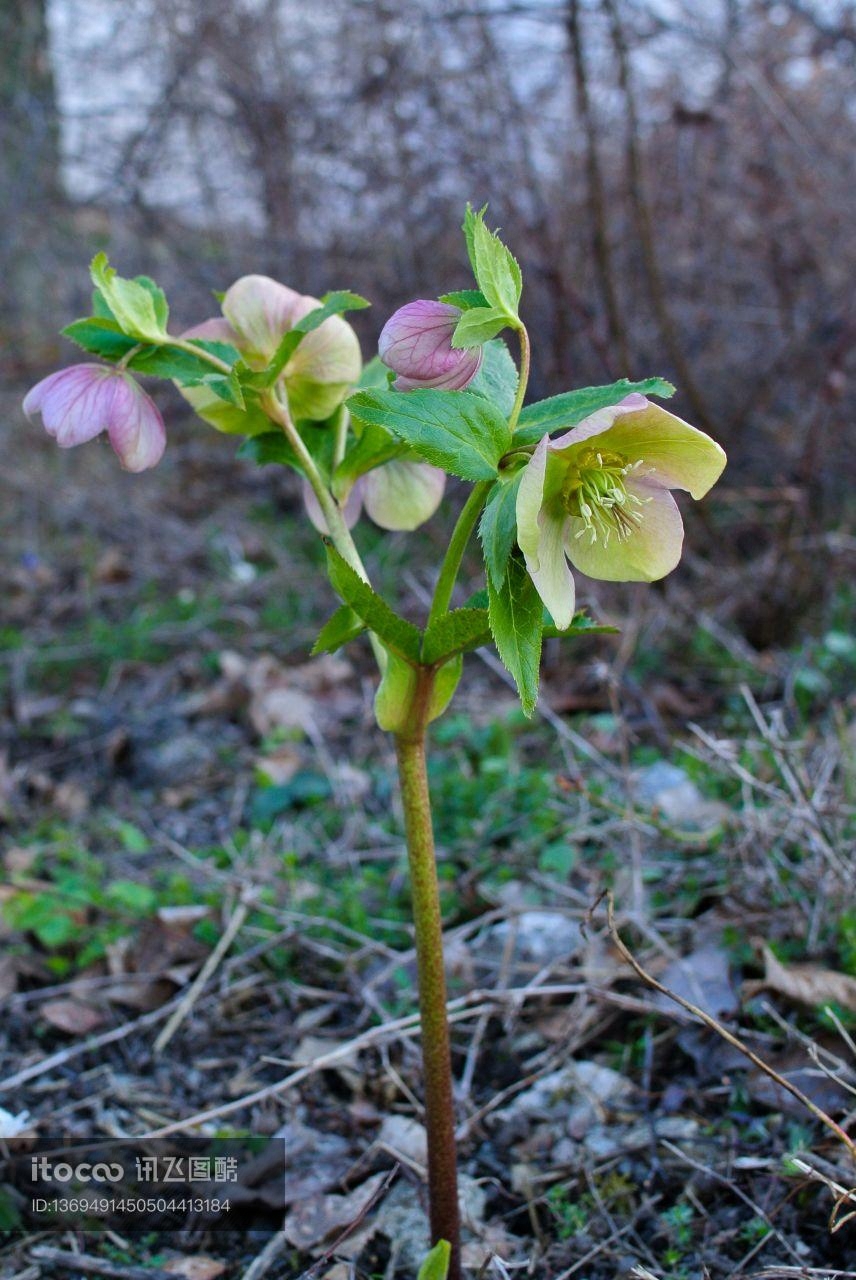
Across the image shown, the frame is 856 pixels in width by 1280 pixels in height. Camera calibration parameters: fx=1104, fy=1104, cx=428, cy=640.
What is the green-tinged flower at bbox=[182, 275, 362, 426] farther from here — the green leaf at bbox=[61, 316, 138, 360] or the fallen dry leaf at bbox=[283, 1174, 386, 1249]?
the fallen dry leaf at bbox=[283, 1174, 386, 1249]

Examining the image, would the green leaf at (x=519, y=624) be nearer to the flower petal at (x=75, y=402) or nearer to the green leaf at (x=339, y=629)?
the green leaf at (x=339, y=629)

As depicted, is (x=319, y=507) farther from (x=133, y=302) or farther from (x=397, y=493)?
(x=133, y=302)

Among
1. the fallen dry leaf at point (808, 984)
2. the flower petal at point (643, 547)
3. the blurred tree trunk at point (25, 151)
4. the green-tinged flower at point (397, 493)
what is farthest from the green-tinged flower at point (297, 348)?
the blurred tree trunk at point (25, 151)

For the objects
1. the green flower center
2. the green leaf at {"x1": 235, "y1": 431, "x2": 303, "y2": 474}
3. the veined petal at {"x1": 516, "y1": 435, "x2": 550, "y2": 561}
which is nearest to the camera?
the veined petal at {"x1": 516, "y1": 435, "x2": 550, "y2": 561}

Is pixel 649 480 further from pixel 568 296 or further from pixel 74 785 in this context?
pixel 568 296

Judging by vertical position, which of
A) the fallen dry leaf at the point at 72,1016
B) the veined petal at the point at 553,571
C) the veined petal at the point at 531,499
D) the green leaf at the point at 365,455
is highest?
the green leaf at the point at 365,455

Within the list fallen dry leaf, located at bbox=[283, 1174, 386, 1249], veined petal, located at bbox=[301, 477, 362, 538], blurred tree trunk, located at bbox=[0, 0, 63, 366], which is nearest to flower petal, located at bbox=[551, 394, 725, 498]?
veined petal, located at bbox=[301, 477, 362, 538]

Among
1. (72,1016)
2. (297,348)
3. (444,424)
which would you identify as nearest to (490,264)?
(444,424)
